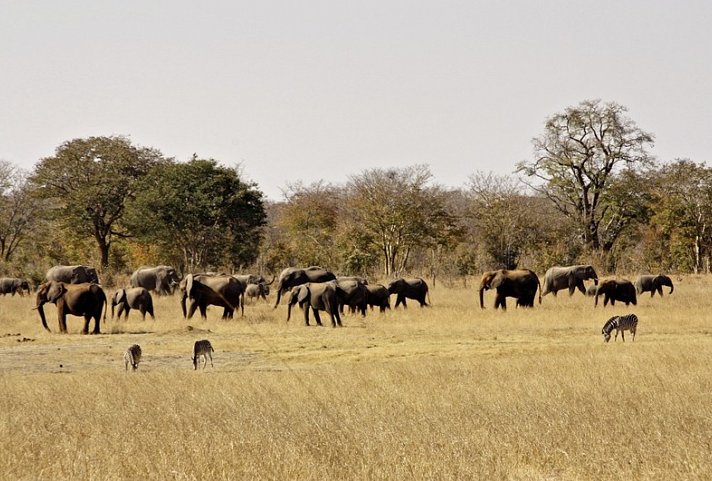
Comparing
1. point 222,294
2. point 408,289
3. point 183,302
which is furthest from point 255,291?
point 183,302

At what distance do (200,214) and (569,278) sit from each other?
2234cm

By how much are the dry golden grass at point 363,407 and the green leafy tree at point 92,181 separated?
3642 centimetres

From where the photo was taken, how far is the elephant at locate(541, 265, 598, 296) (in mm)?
41438

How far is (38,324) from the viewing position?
28.6m

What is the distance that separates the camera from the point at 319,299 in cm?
2859

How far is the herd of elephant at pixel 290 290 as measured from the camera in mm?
26578

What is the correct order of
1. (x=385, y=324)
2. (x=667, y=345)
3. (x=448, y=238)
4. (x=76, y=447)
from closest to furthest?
1. (x=76, y=447)
2. (x=667, y=345)
3. (x=385, y=324)
4. (x=448, y=238)

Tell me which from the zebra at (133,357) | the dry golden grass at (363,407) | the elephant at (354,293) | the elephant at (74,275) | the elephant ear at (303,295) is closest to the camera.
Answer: the dry golden grass at (363,407)

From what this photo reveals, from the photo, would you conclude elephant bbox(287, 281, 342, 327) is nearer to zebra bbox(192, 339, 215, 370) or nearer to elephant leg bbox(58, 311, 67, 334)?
elephant leg bbox(58, 311, 67, 334)

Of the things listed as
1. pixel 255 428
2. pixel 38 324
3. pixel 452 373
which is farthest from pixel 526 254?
pixel 255 428

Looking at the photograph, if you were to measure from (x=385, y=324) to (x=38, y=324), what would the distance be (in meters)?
10.5

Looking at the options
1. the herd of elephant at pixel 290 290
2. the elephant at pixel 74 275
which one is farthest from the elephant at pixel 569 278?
the elephant at pixel 74 275

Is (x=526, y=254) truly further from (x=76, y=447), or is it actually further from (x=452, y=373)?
(x=76, y=447)

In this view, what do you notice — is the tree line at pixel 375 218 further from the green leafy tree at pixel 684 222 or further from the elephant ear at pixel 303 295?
the elephant ear at pixel 303 295
